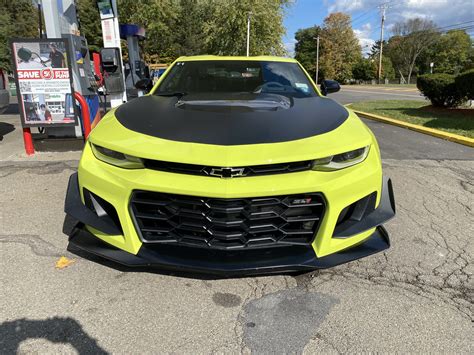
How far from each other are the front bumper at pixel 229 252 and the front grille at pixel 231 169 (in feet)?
1.48

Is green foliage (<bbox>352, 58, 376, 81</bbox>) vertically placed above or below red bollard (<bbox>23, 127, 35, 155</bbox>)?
above

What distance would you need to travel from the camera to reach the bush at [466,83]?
32.7 feet

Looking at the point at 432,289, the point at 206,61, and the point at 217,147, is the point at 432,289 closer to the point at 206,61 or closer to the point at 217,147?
the point at 217,147

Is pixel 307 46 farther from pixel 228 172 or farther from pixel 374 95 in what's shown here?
pixel 228 172

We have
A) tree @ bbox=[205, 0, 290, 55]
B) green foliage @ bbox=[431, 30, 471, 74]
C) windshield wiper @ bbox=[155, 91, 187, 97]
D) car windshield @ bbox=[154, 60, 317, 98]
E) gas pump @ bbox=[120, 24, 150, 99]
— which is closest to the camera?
windshield wiper @ bbox=[155, 91, 187, 97]

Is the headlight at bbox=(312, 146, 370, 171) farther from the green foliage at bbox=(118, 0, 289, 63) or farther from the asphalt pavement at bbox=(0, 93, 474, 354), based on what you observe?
the green foliage at bbox=(118, 0, 289, 63)

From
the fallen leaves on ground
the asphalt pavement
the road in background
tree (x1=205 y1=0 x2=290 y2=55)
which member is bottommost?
the asphalt pavement

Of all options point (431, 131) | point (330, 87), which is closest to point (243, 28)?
point (431, 131)

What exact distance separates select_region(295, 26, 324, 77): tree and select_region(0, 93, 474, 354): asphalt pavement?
7658cm

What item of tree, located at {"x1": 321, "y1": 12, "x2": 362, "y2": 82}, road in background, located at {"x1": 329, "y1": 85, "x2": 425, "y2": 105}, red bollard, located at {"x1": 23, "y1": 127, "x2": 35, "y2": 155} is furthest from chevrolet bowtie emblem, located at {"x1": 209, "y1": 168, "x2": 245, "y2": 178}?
tree, located at {"x1": 321, "y1": 12, "x2": 362, "y2": 82}

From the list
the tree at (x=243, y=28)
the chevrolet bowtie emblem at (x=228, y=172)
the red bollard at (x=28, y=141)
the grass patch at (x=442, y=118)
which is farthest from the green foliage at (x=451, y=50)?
the chevrolet bowtie emblem at (x=228, y=172)

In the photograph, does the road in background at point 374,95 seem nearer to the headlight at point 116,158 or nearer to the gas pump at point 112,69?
the gas pump at point 112,69

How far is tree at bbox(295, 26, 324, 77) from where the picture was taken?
79.1 meters

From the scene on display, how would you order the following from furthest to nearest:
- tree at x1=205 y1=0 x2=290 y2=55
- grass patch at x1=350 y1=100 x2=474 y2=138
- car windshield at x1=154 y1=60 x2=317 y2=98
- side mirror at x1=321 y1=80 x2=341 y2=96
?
tree at x1=205 y1=0 x2=290 y2=55
grass patch at x1=350 y1=100 x2=474 y2=138
side mirror at x1=321 y1=80 x2=341 y2=96
car windshield at x1=154 y1=60 x2=317 y2=98
